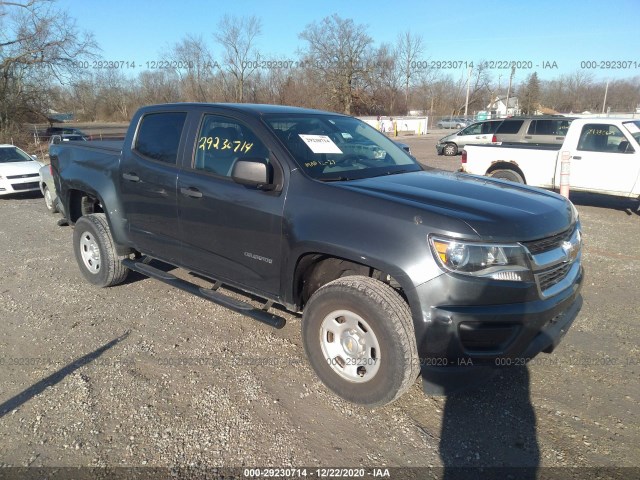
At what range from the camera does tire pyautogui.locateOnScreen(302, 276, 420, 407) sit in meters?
2.70

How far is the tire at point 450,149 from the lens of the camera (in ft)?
69.1

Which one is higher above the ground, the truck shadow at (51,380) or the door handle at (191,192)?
the door handle at (191,192)

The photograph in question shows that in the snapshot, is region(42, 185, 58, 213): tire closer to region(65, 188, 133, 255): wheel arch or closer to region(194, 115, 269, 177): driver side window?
region(65, 188, 133, 255): wheel arch

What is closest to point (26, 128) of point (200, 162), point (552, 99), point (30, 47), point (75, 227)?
point (30, 47)

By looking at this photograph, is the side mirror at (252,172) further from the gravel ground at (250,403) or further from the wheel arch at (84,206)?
the wheel arch at (84,206)

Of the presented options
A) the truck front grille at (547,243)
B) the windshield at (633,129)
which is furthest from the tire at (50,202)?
the windshield at (633,129)

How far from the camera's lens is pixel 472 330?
2527 mm

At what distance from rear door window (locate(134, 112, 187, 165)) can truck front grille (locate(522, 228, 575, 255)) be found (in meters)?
2.90

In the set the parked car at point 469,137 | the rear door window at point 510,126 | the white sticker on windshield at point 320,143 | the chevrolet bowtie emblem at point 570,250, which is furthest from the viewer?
the parked car at point 469,137

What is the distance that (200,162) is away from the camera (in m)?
3.76

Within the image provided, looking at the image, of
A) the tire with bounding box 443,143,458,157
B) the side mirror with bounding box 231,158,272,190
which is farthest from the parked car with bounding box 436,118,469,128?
the side mirror with bounding box 231,158,272,190

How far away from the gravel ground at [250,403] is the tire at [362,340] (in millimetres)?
197

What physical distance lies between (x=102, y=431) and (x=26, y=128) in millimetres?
33838

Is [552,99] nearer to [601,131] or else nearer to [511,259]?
[601,131]
